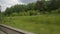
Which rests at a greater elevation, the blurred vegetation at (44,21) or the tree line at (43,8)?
the tree line at (43,8)

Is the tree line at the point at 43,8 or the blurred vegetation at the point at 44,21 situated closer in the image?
the blurred vegetation at the point at 44,21

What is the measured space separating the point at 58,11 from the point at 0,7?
1785 cm

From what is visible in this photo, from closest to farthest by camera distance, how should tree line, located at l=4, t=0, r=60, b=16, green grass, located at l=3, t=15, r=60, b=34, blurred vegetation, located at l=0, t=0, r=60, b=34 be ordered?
1. green grass, located at l=3, t=15, r=60, b=34
2. blurred vegetation, located at l=0, t=0, r=60, b=34
3. tree line, located at l=4, t=0, r=60, b=16

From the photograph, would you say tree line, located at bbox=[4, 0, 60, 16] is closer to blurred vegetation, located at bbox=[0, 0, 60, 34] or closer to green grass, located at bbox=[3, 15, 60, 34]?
blurred vegetation, located at bbox=[0, 0, 60, 34]

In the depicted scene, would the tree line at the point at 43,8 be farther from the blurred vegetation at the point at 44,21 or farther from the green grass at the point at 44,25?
the green grass at the point at 44,25

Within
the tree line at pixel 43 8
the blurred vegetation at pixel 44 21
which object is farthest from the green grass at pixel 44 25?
the tree line at pixel 43 8

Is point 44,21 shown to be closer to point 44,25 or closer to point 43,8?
point 44,25

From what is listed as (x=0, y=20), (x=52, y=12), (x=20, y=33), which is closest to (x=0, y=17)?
(x=0, y=20)

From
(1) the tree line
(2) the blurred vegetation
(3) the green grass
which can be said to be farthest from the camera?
(1) the tree line

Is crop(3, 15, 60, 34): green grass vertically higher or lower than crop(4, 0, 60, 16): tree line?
lower

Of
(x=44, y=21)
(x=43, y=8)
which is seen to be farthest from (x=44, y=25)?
(x=43, y=8)

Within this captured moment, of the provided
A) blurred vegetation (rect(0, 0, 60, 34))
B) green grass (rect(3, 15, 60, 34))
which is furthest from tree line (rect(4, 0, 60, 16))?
green grass (rect(3, 15, 60, 34))

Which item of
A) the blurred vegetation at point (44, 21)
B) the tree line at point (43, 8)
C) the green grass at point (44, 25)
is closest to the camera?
the green grass at point (44, 25)

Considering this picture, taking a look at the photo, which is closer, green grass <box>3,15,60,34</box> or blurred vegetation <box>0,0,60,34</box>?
green grass <box>3,15,60,34</box>
